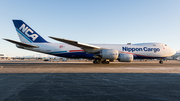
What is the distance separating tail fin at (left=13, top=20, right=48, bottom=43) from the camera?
17.6 meters

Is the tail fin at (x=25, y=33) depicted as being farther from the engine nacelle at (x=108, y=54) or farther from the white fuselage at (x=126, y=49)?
the engine nacelle at (x=108, y=54)

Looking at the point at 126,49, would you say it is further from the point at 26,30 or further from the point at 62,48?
the point at 26,30

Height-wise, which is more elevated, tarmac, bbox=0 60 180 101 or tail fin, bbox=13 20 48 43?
tail fin, bbox=13 20 48 43

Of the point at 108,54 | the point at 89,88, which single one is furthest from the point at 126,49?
the point at 89,88

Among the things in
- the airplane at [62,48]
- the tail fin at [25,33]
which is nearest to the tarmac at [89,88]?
the airplane at [62,48]

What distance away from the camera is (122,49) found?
59.0 feet

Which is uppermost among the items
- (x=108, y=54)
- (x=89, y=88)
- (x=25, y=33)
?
(x=25, y=33)

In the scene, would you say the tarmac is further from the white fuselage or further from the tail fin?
the tail fin

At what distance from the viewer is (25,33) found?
1786 cm

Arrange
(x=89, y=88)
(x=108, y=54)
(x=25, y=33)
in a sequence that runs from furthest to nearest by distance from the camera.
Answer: (x=25, y=33)
(x=108, y=54)
(x=89, y=88)

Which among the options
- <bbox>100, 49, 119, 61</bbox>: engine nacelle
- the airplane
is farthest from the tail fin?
<bbox>100, 49, 119, 61</bbox>: engine nacelle

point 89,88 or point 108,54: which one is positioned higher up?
point 108,54

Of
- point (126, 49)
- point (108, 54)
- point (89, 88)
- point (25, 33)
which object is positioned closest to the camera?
point (89, 88)

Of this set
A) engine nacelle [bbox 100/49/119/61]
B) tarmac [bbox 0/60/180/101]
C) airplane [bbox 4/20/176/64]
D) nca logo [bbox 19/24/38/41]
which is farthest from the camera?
nca logo [bbox 19/24/38/41]
